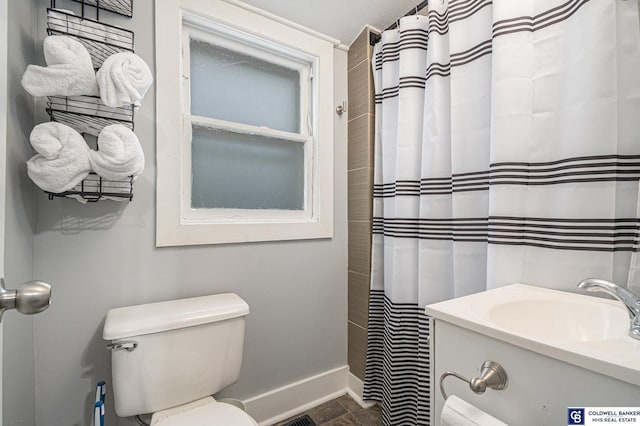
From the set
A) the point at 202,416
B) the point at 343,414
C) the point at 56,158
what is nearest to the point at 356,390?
the point at 343,414

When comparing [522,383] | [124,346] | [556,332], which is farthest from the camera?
[124,346]

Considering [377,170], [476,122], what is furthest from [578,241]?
[377,170]

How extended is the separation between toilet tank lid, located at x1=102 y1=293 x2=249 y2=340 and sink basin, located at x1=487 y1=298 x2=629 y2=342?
0.91 m

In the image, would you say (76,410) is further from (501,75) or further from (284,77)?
(501,75)

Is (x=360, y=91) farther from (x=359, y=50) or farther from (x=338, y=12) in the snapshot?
(x=338, y=12)

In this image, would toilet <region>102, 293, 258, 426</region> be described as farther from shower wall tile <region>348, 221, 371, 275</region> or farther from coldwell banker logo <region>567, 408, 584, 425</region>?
coldwell banker logo <region>567, 408, 584, 425</region>

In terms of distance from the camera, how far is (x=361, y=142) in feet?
5.13

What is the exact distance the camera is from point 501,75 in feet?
2.98

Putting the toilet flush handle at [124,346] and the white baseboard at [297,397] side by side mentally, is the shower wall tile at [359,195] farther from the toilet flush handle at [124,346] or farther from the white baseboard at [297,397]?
the toilet flush handle at [124,346]

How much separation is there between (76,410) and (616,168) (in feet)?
6.48

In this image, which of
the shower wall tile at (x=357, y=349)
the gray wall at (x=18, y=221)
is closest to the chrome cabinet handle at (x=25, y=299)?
the gray wall at (x=18, y=221)

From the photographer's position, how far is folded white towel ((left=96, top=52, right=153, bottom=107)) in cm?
81

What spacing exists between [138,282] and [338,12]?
62.8 inches

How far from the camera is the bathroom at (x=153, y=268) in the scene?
81 cm
